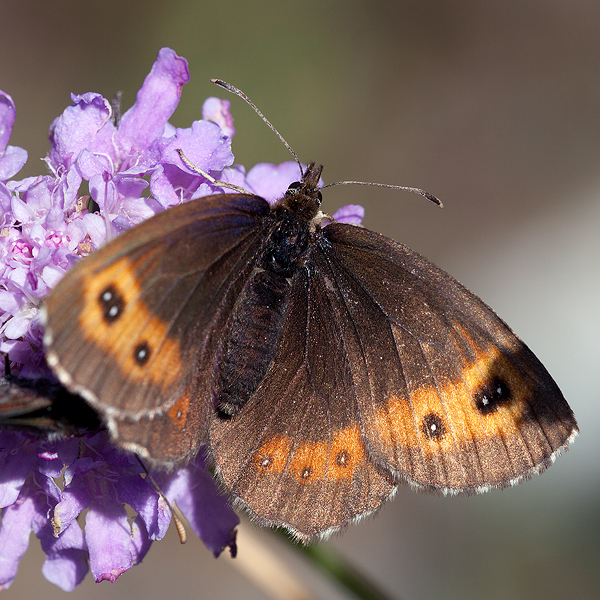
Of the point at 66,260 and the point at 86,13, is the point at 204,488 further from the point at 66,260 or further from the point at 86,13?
the point at 86,13

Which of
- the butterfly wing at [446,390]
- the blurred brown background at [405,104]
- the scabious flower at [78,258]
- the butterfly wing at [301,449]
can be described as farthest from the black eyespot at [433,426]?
the blurred brown background at [405,104]

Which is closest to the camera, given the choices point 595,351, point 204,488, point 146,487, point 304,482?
point 304,482

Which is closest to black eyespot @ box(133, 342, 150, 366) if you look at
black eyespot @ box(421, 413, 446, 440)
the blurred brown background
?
black eyespot @ box(421, 413, 446, 440)

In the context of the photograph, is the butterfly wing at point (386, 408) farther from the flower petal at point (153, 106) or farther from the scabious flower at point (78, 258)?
the flower petal at point (153, 106)

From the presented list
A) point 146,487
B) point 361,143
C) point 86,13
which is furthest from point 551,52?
point 146,487

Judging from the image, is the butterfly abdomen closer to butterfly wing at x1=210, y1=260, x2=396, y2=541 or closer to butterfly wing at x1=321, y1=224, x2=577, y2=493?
butterfly wing at x1=210, y1=260, x2=396, y2=541

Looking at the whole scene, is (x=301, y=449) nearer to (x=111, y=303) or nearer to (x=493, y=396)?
(x=493, y=396)
